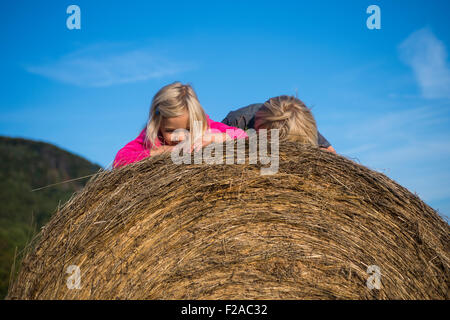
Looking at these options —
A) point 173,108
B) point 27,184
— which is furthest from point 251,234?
point 27,184

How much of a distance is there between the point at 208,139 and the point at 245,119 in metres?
1.12

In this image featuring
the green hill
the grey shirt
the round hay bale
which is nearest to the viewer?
the round hay bale

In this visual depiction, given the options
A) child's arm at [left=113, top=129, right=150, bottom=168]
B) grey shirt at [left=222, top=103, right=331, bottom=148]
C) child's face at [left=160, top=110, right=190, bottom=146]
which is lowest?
child's arm at [left=113, top=129, right=150, bottom=168]

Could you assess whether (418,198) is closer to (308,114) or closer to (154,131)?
(308,114)

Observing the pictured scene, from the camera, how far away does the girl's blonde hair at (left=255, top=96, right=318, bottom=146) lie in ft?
10.1

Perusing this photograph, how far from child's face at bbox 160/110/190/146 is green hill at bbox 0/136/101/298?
6.51m

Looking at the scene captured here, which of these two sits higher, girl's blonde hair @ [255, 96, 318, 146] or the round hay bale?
girl's blonde hair @ [255, 96, 318, 146]

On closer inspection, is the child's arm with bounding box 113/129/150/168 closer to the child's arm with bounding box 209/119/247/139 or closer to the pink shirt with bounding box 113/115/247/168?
the pink shirt with bounding box 113/115/247/168

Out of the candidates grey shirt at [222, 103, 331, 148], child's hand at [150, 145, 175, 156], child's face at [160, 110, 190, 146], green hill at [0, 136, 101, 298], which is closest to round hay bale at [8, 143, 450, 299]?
child's hand at [150, 145, 175, 156]

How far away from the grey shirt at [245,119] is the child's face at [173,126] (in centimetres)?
89

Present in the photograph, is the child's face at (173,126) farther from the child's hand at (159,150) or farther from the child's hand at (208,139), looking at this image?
the child's hand at (208,139)

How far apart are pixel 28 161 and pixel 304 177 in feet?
53.9

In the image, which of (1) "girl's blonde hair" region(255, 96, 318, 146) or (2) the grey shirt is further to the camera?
(2) the grey shirt

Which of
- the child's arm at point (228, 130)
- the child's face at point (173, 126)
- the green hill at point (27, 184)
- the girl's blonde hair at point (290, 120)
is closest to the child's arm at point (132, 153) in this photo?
the child's face at point (173, 126)
